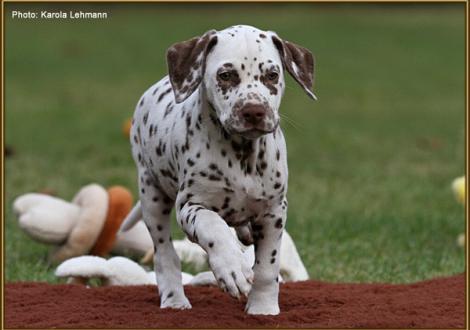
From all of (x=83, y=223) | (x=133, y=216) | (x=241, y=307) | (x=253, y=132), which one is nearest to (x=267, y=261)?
(x=241, y=307)

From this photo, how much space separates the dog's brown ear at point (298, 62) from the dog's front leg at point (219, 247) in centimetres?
68

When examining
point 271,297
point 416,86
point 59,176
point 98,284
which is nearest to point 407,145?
point 59,176

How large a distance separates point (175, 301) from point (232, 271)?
2.66 feet

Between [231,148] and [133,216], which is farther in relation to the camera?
[133,216]

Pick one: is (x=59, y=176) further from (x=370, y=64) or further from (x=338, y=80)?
(x=370, y=64)

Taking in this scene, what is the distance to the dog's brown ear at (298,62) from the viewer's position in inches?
173

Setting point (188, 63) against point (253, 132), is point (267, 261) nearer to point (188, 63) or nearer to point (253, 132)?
point (253, 132)

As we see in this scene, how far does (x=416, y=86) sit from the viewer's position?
16.4m

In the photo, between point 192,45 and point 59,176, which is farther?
point 59,176

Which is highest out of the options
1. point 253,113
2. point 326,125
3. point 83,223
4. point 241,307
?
point 253,113

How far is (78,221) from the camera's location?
6.23 metres

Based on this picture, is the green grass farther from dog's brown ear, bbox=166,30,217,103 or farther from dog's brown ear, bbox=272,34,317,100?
dog's brown ear, bbox=166,30,217,103

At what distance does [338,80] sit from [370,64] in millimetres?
2160

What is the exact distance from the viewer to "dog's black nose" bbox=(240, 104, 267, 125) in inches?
159
